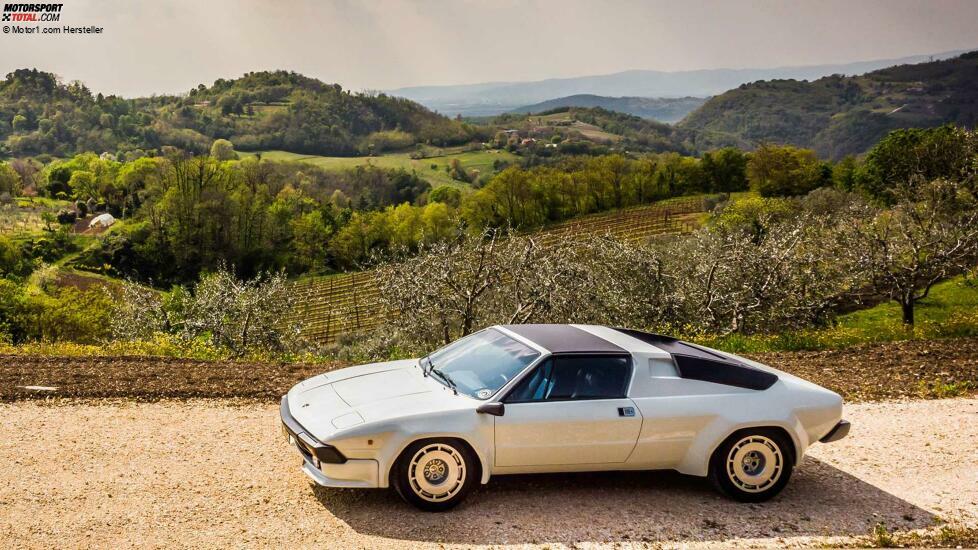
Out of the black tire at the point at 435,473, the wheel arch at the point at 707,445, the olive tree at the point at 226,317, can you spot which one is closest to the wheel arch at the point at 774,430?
the wheel arch at the point at 707,445

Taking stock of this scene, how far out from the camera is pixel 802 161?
9462 cm

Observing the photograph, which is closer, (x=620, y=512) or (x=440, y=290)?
(x=620, y=512)

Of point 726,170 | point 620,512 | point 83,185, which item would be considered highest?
point 83,185

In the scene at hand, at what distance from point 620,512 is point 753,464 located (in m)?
1.53

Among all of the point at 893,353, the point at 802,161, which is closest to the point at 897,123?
the point at 802,161

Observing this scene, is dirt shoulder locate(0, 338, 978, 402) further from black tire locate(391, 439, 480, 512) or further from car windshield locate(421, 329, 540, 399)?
black tire locate(391, 439, 480, 512)

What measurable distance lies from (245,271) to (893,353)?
87.8m

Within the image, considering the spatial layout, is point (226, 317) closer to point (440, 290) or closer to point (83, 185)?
point (440, 290)

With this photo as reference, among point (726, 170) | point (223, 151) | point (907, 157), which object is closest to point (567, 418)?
point (907, 157)

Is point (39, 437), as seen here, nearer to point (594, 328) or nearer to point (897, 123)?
point (594, 328)

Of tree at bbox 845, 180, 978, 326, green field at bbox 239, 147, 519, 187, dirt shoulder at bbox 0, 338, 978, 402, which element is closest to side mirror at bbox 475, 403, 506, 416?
dirt shoulder at bbox 0, 338, 978, 402

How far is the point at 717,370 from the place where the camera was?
7.32 meters

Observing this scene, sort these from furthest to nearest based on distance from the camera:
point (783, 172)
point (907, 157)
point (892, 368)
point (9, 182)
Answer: point (9, 182), point (783, 172), point (907, 157), point (892, 368)

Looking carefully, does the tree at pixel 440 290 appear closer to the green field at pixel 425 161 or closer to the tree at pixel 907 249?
the tree at pixel 907 249
